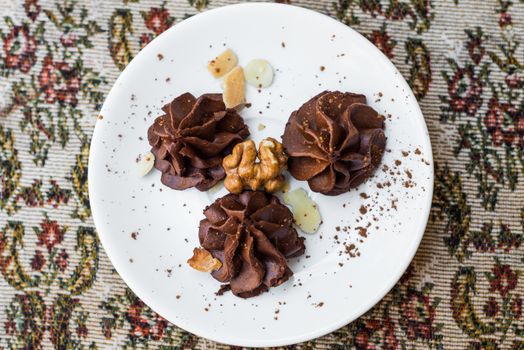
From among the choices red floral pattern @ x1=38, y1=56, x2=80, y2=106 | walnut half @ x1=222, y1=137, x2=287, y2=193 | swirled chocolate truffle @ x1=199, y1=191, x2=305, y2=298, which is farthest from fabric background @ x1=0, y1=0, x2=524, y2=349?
walnut half @ x1=222, y1=137, x2=287, y2=193

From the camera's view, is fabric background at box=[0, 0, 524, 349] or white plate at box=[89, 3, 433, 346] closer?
white plate at box=[89, 3, 433, 346]

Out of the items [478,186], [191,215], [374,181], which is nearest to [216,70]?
[191,215]

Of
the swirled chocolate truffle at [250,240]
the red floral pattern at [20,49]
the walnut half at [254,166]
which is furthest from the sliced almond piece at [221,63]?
the red floral pattern at [20,49]

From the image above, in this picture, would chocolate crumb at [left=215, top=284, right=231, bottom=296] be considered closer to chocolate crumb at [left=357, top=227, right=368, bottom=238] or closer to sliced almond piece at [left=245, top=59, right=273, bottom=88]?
chocolate crumb at [left=357, top=227, right=368, bottom=238]

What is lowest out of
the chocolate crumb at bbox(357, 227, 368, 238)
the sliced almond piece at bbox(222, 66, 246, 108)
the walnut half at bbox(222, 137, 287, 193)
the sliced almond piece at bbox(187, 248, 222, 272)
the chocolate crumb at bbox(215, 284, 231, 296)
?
the chocolate crumb at bbox(215, 284, 231, 296)

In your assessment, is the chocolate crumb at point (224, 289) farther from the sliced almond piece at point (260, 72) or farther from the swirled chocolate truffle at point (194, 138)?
the sliced almond piece at point (260, 72)

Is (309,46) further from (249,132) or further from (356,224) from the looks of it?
(356,224)

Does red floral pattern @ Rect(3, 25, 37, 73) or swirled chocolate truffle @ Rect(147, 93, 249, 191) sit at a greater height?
red floral pattern @ Rect(3, 25, 37, 73)
